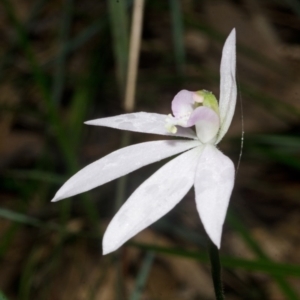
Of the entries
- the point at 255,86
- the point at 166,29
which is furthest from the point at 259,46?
the point at 166,29

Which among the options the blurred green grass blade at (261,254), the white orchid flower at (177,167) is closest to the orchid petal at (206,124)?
the white orchid flower at (177,167)

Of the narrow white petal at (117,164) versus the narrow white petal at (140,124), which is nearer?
the narrow white petal at (117,164)

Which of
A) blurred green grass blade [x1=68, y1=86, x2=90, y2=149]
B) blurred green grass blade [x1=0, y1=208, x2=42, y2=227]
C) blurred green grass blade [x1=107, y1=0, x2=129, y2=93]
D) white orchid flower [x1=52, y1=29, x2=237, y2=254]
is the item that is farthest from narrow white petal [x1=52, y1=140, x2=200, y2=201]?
blurred green grass blade [x1=68, y1=86, x2=90, y2=149]

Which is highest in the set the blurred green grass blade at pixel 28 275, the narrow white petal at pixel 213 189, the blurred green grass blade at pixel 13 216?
the narrow white petal at pixel 213 189

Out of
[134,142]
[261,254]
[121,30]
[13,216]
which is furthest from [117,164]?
[134,142]

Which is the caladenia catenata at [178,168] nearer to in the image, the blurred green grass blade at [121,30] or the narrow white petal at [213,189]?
the narrow white petal at [213,189]

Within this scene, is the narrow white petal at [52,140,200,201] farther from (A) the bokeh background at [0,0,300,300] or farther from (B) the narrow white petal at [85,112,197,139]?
(A) the bokeh background at [0,0,300,300]

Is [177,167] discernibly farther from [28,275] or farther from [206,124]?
[28,275]

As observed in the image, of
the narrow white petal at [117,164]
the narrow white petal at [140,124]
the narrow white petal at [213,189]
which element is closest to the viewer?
the narrow white petal at [213,189]
